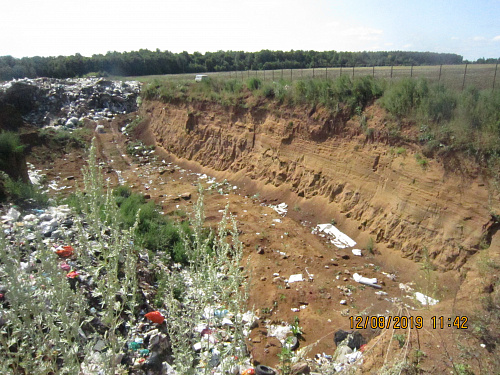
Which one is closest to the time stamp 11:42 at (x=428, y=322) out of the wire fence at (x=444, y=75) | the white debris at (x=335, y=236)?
the white debris at (x=335, y=236)

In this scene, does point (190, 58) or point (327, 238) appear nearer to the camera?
point (327, 238)

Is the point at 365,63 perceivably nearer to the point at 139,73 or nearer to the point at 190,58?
the point at 190,58

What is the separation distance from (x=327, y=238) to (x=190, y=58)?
5312 centimetres

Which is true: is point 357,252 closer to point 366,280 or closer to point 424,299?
point 366,280

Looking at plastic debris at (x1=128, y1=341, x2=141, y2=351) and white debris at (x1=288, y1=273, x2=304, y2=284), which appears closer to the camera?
plastic debris at (x1=128, y1=341, x2=141, y2=351)

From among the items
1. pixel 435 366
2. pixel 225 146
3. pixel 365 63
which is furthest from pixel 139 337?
pixel 365 63

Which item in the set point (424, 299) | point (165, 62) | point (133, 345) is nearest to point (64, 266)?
point (133, 345)

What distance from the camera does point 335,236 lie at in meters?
9.77

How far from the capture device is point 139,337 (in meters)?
4.79

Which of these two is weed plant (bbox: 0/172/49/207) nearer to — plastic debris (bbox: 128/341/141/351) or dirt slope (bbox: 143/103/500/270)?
plastic debris (bbox: 128/341/141/351)

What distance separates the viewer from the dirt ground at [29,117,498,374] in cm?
458

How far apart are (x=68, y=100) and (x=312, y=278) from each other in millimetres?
24944

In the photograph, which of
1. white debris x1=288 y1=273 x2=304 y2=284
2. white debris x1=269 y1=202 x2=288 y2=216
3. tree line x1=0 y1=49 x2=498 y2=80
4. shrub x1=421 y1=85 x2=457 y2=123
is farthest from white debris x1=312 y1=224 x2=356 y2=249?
tree line x1=0 y1=49 x2=498 y2=80

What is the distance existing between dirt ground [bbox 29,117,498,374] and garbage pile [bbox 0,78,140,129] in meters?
10.9
